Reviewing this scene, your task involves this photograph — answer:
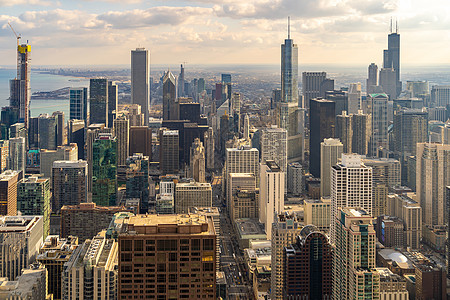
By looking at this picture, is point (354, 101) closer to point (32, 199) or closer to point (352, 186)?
point (352, 186)

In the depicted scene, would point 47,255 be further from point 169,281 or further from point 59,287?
point 169,281

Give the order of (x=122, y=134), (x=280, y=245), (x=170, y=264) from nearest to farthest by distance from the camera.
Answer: (x=170, y=264) < (x=280, y=245) < (x=122, y=134)

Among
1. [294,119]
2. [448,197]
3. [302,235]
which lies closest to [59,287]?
[302,235]

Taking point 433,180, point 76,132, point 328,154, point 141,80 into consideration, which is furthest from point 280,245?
point 141,80

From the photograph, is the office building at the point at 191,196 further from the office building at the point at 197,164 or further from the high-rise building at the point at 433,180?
the high-rise building at the point at 433,180

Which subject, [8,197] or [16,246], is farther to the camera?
[8,197]

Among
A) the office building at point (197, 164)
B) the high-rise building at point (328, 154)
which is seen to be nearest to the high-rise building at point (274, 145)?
the high-rise building at point (328, 154)
